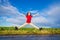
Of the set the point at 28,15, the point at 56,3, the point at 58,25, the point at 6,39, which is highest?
the point at 56,3

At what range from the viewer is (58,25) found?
4699mm

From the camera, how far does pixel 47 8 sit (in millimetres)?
4730

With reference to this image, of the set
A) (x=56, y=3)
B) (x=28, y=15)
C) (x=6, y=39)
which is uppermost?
(x=56, y=3)

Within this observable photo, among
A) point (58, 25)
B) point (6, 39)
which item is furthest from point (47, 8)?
point (6, 39)

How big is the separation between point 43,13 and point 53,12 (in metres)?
0.31

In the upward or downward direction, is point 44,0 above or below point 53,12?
above

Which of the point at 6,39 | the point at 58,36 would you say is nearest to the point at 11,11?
the point at 6,39

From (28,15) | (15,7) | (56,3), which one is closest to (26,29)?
(28,15)

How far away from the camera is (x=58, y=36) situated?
185 inches

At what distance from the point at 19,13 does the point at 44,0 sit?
2.63 ft

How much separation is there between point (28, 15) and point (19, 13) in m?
0.27

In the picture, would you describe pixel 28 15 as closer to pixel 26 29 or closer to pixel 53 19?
pixel 26 29

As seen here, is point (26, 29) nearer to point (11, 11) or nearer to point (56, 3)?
point (11, 11)

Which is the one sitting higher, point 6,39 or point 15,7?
point 15,7
